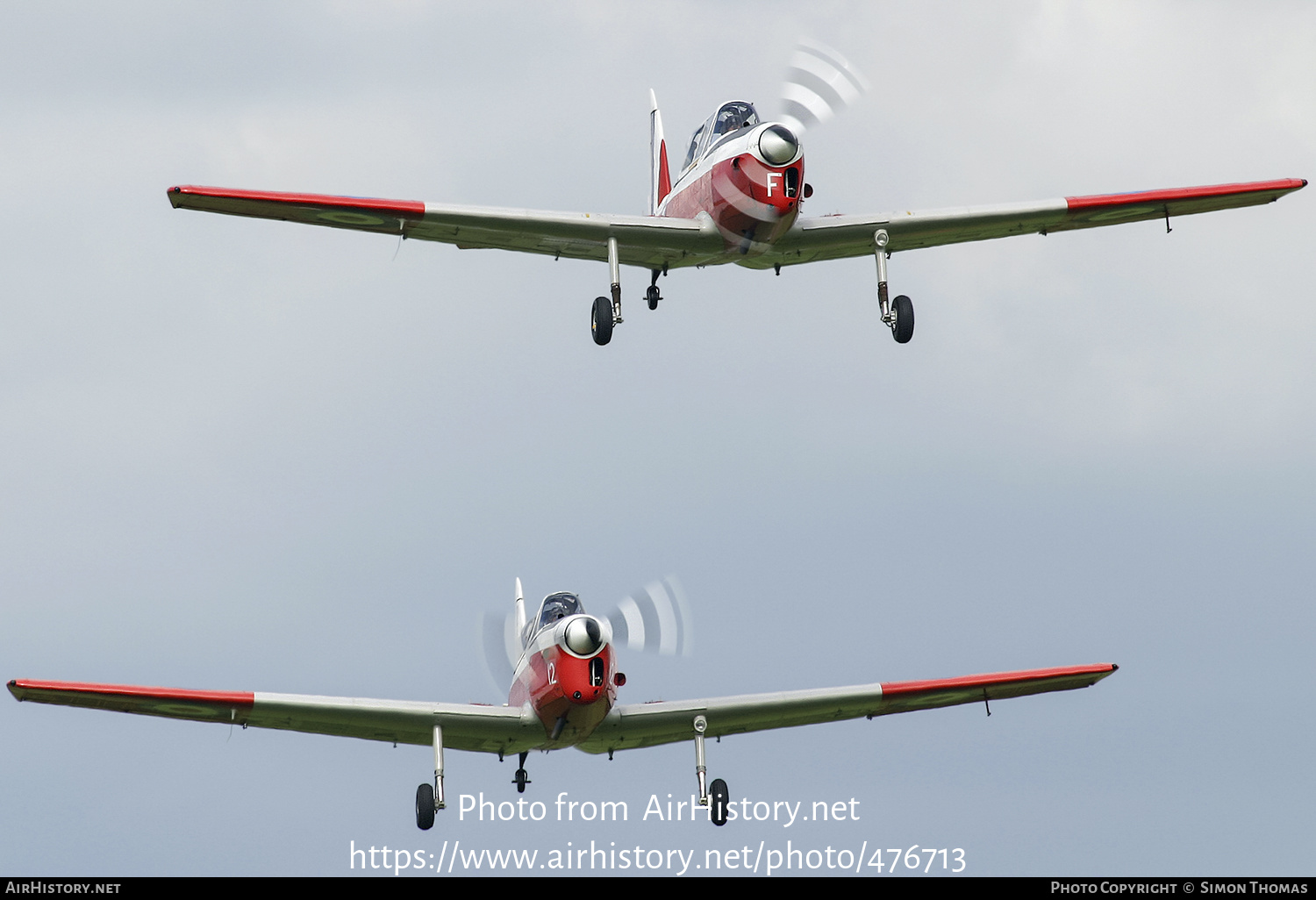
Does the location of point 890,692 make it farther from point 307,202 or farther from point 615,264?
point 307,202

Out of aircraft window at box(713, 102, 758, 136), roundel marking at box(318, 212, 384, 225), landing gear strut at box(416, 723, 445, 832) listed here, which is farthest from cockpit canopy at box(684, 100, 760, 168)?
landing gear strut at box(416, 723, 445, 832)

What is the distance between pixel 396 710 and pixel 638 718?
4465 mm

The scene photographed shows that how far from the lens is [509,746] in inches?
1626

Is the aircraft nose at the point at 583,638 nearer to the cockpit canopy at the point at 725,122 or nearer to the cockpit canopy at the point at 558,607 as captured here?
the cockpit canopy at the point at 558,607

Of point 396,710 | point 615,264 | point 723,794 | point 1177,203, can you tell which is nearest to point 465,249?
point 615,264

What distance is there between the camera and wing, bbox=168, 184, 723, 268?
39.5m

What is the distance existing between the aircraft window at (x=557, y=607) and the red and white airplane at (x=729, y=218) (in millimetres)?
4714

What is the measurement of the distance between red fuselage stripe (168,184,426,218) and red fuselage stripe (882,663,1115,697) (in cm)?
1279

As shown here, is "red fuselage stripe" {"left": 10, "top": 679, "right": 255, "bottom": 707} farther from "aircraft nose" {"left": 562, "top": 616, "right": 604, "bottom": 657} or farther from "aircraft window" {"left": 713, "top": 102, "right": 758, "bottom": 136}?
"aircraft window" {"left": 713, "top": 102, "right": 758, "bottom": 136}

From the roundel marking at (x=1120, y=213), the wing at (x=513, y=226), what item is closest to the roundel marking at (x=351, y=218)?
the wing at (x=513, y=226)

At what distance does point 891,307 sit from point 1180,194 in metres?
6.41

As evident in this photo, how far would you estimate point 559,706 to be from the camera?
3878 cm

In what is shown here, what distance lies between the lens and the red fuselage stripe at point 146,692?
3797cm

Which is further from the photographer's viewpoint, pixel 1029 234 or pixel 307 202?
pixel 1029 234
